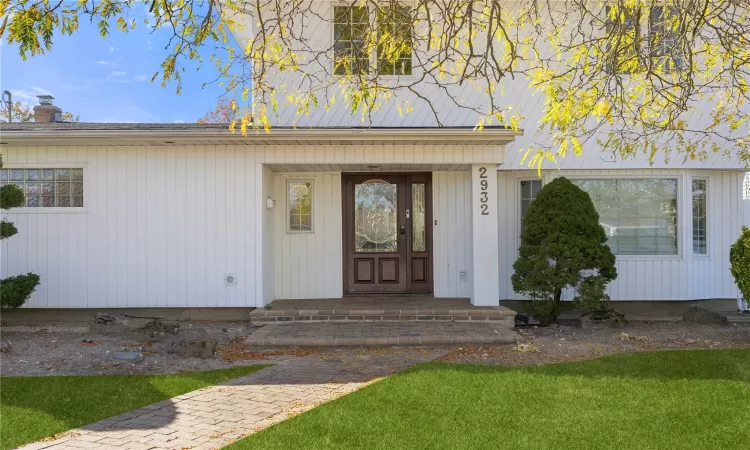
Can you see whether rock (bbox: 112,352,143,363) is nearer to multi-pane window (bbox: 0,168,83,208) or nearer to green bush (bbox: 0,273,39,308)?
green bush (bbox: 0,273,39,308)

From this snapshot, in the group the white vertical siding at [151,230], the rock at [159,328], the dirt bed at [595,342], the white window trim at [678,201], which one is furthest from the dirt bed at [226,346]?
the white window trim at [678,201]

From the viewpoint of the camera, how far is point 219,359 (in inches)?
298

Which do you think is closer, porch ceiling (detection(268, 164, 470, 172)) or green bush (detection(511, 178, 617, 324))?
green bush (detection(511, 178, 617, 324))

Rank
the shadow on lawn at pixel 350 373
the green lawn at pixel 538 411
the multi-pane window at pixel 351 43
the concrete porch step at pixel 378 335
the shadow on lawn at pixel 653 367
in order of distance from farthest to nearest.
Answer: the concrete porch step at pixel 378 335 < the shadow on lawn at pixel 653 367 < the multi-pane window at pixel 351 43 < the shadow on lawn at pixel 350 373 < the green lawn at pixel 538 411

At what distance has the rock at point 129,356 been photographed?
728 centimetres

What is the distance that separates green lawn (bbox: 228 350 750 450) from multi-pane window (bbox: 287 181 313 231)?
5.03 m

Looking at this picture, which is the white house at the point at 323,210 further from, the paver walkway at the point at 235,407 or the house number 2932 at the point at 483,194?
the paver walkway at the point at 235,407

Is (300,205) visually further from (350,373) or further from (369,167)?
(350,373)

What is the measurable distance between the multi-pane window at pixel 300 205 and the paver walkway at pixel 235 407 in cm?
404

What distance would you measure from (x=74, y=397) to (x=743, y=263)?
8675mm

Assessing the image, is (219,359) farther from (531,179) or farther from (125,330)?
(531,179)

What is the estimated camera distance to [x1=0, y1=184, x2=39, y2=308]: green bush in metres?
8.44

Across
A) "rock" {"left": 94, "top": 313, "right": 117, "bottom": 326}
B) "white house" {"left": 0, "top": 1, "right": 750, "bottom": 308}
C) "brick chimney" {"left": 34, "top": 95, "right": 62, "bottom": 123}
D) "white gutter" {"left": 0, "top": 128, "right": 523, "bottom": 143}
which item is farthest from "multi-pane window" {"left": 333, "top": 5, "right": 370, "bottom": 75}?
"brick chimney" {"left": 34, "top": 95, "right": 62, "bottom": 123}

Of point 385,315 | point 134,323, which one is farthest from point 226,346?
point 385,315
